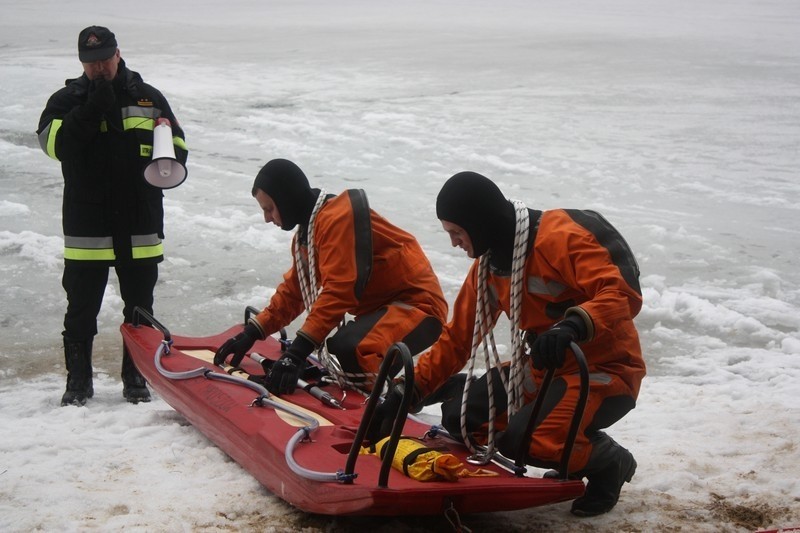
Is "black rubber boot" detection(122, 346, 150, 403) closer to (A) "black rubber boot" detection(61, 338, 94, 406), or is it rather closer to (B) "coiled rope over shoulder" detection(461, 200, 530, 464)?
(A) "black rubber boot" detection(61, 338, 94, 406)

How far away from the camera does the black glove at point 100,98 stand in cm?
434

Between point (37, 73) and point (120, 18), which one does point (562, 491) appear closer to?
point (37, 73)

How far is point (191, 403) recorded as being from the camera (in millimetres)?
3996

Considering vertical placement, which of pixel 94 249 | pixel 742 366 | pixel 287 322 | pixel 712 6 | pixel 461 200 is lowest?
pixel 742 366

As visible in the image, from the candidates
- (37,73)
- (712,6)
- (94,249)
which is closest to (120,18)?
(37,73)

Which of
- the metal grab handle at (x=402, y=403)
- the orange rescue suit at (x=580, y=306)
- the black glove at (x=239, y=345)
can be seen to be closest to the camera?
the metal grab handle at (x=402, y=403)

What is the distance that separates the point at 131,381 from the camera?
4773mm

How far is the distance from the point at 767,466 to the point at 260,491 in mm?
1936

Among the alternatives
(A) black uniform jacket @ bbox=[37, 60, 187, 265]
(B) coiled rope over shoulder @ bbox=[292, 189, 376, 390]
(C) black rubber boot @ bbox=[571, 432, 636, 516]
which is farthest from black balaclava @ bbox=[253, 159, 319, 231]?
(C) black rubber boot @ bbox=[571, 432, 636, 516]

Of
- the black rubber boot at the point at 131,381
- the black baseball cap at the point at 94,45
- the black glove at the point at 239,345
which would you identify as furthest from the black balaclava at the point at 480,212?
the black rubber boot at the point at 131,381

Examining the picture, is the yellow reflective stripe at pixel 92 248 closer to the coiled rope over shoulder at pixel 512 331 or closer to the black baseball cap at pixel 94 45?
the black baseball cap at pixel 94 45

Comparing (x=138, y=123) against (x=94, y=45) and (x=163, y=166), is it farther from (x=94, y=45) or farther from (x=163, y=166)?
(x=94, y=45)

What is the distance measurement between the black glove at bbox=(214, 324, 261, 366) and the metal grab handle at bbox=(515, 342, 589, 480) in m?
1.57

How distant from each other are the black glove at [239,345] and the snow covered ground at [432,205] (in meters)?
0.33
